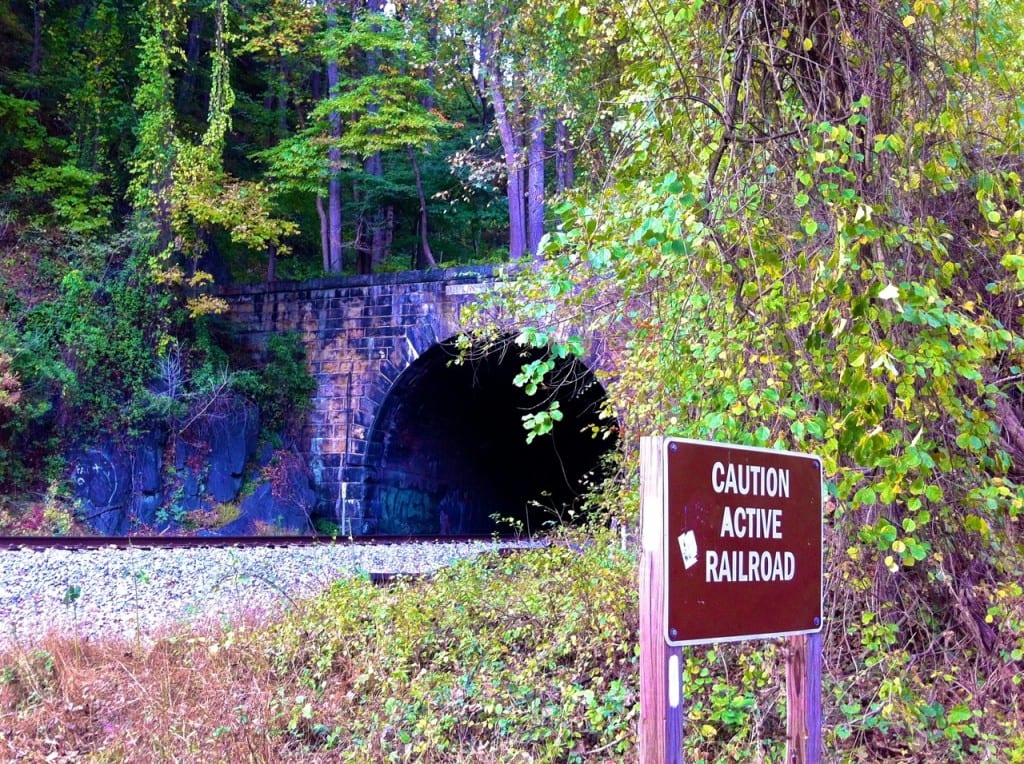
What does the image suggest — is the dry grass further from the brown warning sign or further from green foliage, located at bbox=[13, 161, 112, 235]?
green foliage, located at bbox=[13, 161, 112, 235]

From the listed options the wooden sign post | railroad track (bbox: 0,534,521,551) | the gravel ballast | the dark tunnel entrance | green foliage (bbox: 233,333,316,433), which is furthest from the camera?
green foliage (bbox: 233,333,316,433)

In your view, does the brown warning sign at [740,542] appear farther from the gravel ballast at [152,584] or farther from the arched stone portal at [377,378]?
the arched stone portal at [377,378]

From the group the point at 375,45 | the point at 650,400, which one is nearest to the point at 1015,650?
the point at 650,400

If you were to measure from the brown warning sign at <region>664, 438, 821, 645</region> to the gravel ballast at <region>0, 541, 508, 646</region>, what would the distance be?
14.4ft

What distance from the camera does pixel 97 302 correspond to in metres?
16.2

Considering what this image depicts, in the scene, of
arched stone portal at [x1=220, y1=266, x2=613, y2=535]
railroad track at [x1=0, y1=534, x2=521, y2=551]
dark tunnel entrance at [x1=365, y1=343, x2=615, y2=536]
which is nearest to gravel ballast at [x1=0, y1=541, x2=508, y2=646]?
railroad track at [x1=0, y1=534, x2=521, y2=551]

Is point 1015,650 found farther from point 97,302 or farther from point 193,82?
point 193,82

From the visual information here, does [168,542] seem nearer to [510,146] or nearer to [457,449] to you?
[510,146]

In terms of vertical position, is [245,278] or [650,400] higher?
[245,278]

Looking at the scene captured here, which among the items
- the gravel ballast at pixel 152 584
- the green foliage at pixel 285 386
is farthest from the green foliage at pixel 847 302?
the green foliage at pixel 285 386

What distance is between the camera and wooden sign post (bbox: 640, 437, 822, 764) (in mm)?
1985

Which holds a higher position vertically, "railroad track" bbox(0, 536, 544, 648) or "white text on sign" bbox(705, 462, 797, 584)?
"white text on sign" bbox(705, 462, 797, 584)

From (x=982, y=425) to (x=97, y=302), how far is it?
15362mm

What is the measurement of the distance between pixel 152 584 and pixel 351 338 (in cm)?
1074
